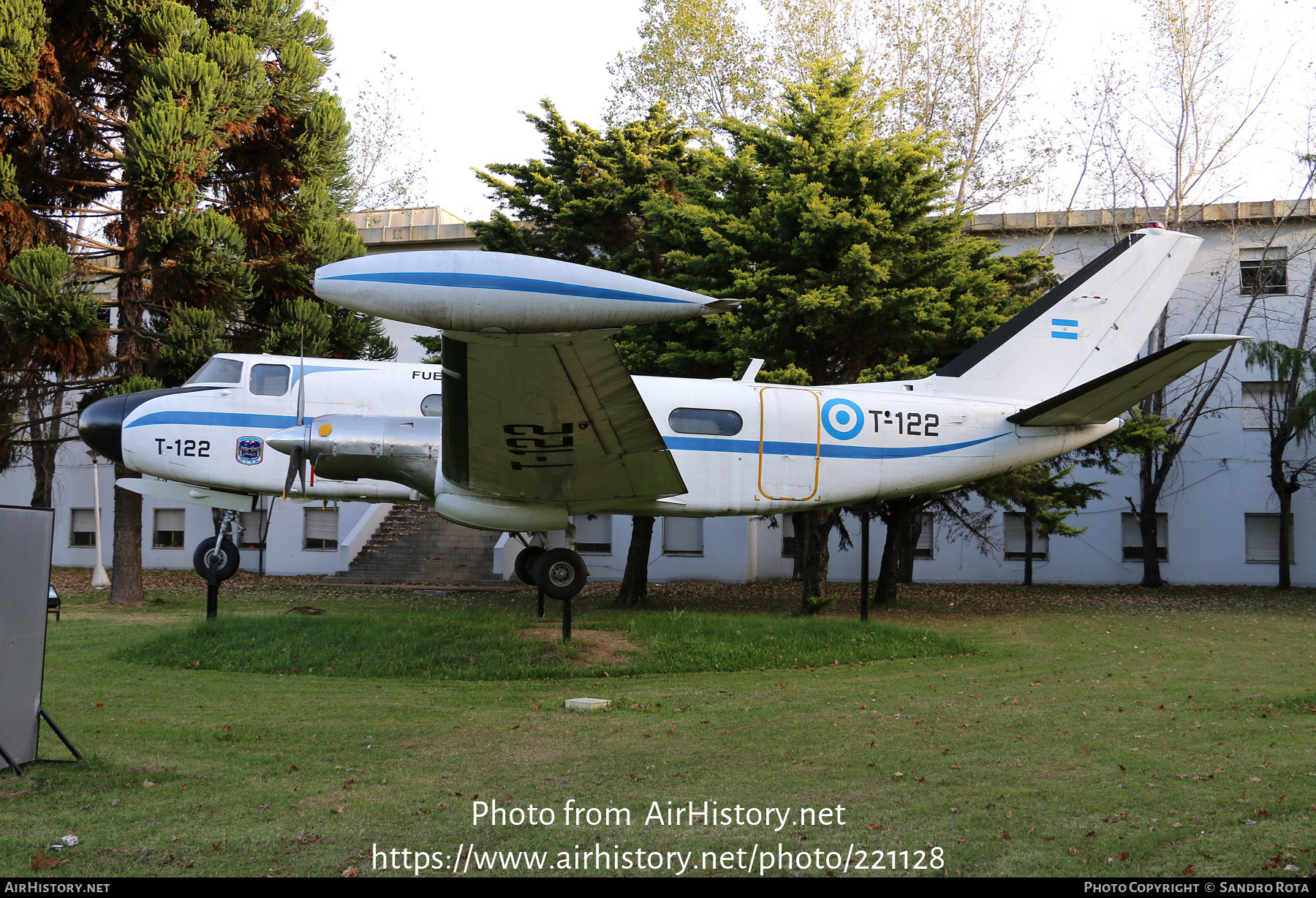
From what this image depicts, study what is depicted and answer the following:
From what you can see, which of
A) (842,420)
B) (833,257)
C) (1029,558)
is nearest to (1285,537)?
(1029,558)

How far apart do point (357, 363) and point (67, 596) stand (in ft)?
40.9

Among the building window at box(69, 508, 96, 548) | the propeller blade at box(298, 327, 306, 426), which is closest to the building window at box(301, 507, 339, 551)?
the building window at box(69, 508, 96, 548)

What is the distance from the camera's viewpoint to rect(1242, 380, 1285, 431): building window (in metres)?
26.7

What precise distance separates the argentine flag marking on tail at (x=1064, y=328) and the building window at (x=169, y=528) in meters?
27.8

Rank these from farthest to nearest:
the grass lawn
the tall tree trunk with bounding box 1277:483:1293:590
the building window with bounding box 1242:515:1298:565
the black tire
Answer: the building window with bounding box 1242:515:1298:565
the tall tree trunk with bounding box 1277:483:1293:590
the black tire
the grass lawn

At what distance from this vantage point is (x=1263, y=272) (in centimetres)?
2656

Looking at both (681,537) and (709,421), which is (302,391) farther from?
(681,537)

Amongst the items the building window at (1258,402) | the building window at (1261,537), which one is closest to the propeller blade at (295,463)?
the building window at (1258,402)

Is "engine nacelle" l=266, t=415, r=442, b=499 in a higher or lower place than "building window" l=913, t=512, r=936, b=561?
higher

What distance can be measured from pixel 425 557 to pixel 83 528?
14.4m

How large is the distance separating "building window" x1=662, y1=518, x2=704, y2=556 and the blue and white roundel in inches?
590

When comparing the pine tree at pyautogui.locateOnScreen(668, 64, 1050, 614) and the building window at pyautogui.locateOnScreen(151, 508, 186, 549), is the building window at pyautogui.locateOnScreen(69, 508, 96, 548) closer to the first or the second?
the building window at pyautogui.locateOnScreen(151, 508, 186, 549)

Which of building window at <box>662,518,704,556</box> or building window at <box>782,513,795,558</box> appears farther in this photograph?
building window at <box>782,513,795,558</box>

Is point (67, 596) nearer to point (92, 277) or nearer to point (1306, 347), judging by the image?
point (92, 277)
